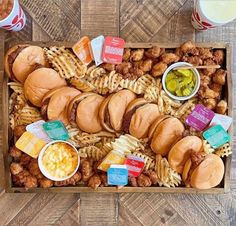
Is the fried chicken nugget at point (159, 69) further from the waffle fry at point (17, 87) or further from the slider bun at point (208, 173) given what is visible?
the waffle fry at point (17, 87)

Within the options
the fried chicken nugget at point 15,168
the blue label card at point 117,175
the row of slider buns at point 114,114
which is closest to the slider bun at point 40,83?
the row of slider buns at point 114,114

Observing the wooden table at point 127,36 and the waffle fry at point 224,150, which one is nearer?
the waffle fry at point 224,150

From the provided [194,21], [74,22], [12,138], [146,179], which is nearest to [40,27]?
[74,22]

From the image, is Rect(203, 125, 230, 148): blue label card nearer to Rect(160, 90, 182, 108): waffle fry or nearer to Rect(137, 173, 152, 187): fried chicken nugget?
Rect(160, 90, 182, 108): waffle fry

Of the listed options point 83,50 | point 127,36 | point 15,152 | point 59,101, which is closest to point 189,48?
point 127,36

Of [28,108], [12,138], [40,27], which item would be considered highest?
[40,27]

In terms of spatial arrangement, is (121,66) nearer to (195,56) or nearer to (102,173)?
(195,56)
